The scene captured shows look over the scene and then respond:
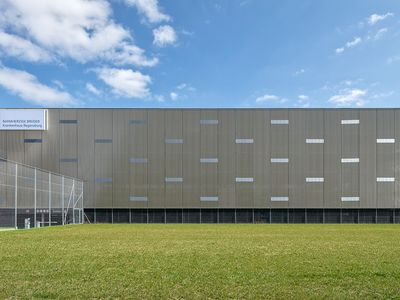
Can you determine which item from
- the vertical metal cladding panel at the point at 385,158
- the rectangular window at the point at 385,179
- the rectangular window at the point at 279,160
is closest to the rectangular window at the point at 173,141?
the rectangular window at the point at 279,160

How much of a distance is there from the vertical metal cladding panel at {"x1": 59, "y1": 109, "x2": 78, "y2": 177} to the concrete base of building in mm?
10219

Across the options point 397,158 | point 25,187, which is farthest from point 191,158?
point 397,158

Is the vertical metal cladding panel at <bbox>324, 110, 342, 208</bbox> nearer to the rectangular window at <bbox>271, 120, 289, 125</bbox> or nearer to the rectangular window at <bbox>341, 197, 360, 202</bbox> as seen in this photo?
the rectangular window at <bbox>341, 197, 360, 202</bbox>

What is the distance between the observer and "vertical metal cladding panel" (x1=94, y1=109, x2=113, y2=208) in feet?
173

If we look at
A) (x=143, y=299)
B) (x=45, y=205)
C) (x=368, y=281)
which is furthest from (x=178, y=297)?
(x=45, y=205)

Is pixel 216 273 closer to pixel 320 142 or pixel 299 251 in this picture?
pixel 299 251

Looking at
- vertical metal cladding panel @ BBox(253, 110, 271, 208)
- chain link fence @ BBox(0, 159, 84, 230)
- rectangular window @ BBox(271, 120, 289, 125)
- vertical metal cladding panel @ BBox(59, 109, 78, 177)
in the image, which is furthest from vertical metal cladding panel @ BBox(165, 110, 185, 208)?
rectangular window @ BBox(271, 120, 289, 125)

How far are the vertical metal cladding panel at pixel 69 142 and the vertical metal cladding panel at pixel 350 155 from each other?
35.5 m

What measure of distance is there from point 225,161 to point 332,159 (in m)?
14.1

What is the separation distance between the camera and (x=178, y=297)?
783 cm

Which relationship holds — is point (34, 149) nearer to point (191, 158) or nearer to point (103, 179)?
point (103, 179)

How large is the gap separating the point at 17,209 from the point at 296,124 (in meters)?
35.1

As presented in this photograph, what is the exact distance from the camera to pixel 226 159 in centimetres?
5294

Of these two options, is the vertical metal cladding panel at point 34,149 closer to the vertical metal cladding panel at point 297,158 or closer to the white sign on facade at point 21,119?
the white sign on facade at point 21,119
